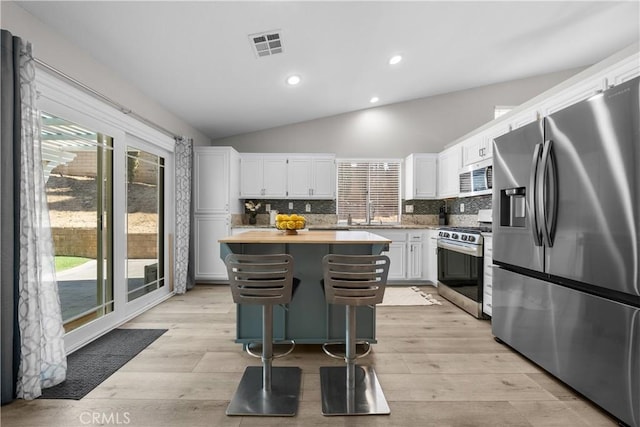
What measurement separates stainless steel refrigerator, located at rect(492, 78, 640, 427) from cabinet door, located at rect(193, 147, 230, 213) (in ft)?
12.5

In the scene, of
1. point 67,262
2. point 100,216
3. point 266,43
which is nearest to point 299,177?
point 266,43

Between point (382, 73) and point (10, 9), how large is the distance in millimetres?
3636

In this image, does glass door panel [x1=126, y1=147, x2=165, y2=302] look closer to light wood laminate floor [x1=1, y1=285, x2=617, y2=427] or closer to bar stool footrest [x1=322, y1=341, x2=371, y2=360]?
light wood laminate floor [x1=1, y1=285, x2=617, y2=427]

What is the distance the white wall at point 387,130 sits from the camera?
555 cm

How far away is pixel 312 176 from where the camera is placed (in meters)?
5.41

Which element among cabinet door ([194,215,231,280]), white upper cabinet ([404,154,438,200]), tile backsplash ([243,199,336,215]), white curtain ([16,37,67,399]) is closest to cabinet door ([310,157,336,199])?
tile backsplash ([243,199,336,215])

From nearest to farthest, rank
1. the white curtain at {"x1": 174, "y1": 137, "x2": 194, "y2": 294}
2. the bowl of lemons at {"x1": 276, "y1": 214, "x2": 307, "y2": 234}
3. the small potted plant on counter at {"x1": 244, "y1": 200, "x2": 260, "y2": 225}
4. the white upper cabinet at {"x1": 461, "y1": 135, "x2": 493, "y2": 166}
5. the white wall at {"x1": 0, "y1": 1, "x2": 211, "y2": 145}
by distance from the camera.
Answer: the white wall at {"x1": 0, "y1": 1, "x2": 211, "y2": 145}, the bowl of lemons at {"x1": 276, "y1": 214, "x2": 307, "y2": 234}, the white upper cabinet at {"x1": 461, "y1": 135, "x2": 493, "y2": 166}, the white curtain at {"x1": 174, "y1": 137, "x2": 194, "y2": 294}, the small potted plant on counter at {"x1": 244, "y1": 200, "x2": 260, "y2": 225}

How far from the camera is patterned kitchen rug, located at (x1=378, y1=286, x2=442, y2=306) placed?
4109 mm

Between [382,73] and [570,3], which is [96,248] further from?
[570,3]

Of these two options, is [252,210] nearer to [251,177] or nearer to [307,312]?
[251,177]

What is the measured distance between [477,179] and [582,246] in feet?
7.61

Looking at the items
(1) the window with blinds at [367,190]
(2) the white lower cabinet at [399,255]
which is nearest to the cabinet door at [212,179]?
(1) the window with blinds at [367,190]

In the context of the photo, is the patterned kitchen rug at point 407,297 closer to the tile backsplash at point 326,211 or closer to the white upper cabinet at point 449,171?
the tile backsplash at point 326,211

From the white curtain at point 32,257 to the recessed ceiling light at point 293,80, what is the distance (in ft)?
8.21
